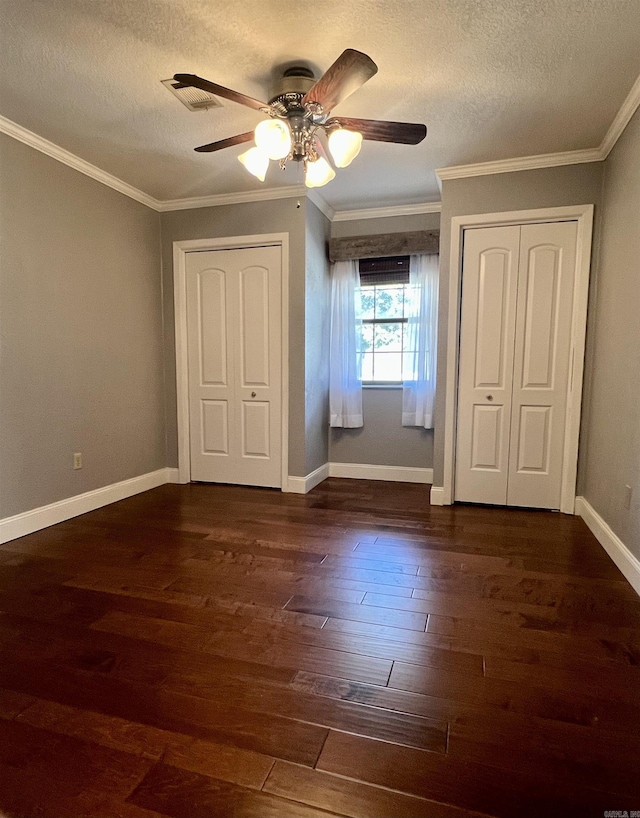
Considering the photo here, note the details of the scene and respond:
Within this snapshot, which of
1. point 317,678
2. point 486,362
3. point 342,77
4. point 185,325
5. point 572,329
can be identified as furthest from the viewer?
point 185,325

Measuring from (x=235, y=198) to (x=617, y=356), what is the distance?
315 cm

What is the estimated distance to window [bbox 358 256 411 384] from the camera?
13.7ft

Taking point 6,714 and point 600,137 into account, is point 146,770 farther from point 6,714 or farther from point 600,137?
point 600,137

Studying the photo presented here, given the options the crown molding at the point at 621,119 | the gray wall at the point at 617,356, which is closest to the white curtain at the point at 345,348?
the gray wall at the point at 617,356

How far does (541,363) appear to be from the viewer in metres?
3.28

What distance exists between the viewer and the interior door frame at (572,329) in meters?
3.10

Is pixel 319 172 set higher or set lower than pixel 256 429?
higher

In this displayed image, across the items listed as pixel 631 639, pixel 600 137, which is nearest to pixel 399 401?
pixel 600 137

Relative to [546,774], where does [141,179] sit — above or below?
above

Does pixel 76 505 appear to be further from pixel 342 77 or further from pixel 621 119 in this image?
pixel 621 119

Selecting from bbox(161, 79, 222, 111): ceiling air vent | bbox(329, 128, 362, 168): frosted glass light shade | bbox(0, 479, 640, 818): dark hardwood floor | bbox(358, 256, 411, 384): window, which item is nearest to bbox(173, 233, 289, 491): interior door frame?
bbox(358, 256, 411, 384): window

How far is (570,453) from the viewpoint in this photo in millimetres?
3246

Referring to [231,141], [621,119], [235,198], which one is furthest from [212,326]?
[621,119]

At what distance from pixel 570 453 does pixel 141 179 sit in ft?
12.9
